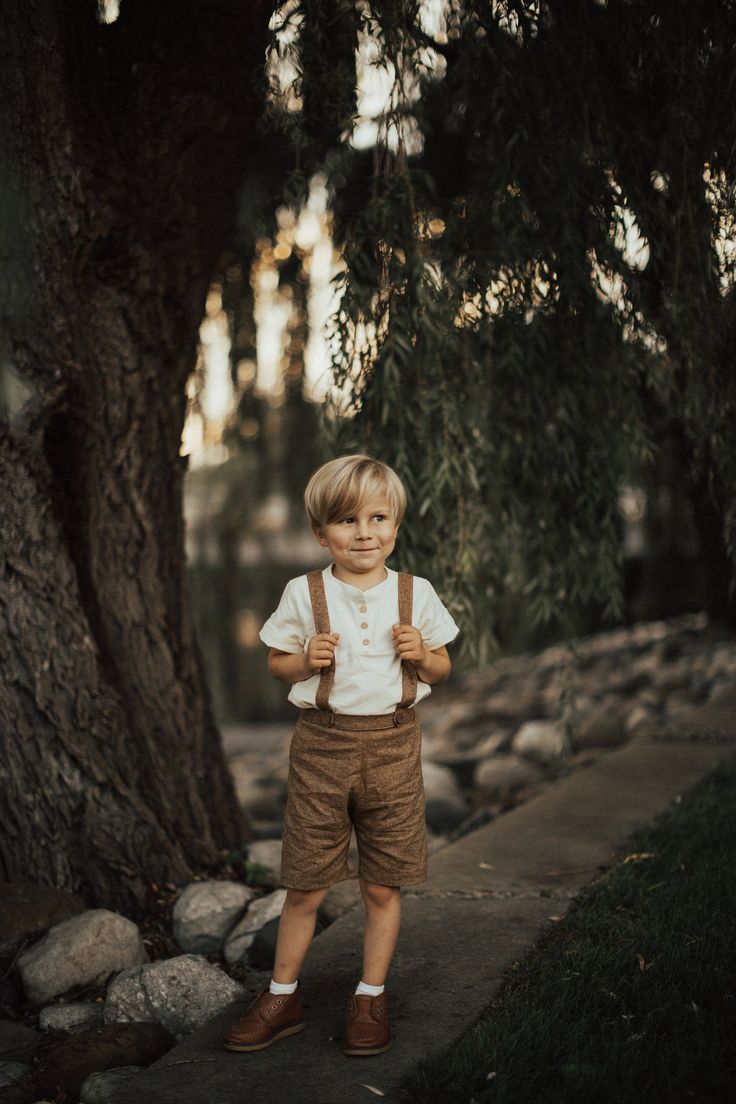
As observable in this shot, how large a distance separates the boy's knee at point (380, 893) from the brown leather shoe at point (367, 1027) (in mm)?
212

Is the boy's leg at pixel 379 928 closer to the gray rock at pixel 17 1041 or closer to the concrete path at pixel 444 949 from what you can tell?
the concrete path at pixel 444 949

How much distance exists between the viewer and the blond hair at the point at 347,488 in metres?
2.37

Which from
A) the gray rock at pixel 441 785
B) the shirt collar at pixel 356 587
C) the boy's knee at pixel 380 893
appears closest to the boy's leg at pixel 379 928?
the boy's knee at pixel 380 893

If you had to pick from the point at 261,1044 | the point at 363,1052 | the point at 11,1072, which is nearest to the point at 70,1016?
the point at 11,1072

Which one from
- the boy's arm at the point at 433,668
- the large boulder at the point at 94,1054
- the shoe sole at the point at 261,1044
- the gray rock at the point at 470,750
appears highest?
the boy's arm at the point at 433,668

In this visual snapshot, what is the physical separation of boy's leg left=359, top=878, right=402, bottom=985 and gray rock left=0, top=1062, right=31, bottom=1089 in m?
0.91

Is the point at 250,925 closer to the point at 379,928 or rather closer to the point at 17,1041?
the point at 17,1041

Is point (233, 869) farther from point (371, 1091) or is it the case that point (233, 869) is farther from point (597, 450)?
point (597, 450)

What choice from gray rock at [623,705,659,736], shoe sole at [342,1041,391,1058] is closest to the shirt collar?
shoe sole at [342,1041,391,1058]

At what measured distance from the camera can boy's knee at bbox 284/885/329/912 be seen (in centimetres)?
245

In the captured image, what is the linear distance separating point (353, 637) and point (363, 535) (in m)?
0.25

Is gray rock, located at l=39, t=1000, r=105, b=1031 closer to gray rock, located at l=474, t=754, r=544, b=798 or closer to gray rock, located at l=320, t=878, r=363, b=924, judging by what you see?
gray rock, located at l=320, t=878, r=363, b=924

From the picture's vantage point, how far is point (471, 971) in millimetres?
2686

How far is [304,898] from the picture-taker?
8.05 ft
